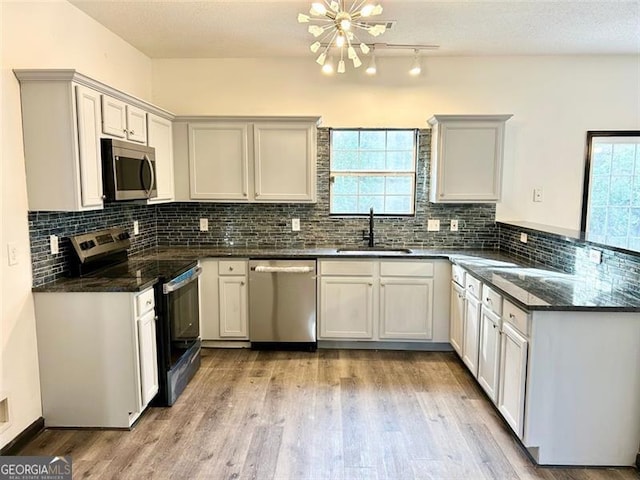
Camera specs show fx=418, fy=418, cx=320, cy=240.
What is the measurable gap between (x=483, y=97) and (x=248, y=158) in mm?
2309

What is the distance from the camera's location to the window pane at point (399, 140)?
4.12 metres

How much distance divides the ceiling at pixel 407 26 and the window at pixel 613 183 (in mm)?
807

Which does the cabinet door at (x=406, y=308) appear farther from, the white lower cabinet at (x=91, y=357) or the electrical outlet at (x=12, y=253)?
the electrical outlet at (x=12, y=253)

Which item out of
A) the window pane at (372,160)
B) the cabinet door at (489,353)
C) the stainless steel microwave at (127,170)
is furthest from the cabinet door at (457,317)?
the stainless steel microwave at (127,170)

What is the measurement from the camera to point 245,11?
293cm

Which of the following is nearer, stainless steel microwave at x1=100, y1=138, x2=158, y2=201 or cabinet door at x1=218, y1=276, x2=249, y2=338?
stainless steel microwave at x1=100, y1=138, x2=158, y2=201

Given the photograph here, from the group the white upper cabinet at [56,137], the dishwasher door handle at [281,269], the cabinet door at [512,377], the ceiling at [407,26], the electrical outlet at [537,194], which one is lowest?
the cabinet door at [512,377]

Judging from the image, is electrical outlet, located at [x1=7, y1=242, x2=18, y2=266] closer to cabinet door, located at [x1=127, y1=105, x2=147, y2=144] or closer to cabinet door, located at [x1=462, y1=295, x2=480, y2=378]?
cabinet door, located at [x1=127, y1=105, x2=147, y2=144]

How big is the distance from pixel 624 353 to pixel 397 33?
8.91ft

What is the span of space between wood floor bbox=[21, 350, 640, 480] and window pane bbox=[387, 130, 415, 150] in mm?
2122

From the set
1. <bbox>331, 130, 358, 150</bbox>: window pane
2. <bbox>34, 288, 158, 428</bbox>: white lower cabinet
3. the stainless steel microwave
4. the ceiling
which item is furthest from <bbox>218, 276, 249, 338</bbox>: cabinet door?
the ceiling

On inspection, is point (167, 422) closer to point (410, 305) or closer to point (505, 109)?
point (410, 305)

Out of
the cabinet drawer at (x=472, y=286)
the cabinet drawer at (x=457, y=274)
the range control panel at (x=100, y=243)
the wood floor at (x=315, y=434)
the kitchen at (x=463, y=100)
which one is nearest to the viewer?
the wood floor at (x=315, y=434)

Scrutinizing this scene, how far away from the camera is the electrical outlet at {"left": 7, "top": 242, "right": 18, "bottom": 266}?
7.41 feet
